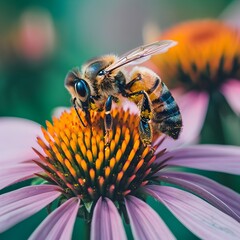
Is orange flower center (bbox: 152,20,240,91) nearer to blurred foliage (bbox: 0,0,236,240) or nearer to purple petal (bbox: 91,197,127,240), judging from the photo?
blurred foliage (bbox: 0,0,236,240)

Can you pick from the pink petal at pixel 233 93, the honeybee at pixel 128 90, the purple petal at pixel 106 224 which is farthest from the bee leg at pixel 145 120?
the pink petal at pixel 233 93

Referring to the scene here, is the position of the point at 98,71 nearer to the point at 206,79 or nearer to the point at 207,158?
the point at 207,158

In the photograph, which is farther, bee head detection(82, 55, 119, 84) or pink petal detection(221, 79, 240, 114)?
pink petal detection(221, 79, 240, 114)

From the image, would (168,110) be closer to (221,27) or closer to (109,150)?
(109,150)

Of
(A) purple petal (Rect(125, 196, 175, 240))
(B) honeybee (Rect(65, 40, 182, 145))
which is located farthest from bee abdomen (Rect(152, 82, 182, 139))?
(A) purple petal (Rect(125, 196, 175, 240))

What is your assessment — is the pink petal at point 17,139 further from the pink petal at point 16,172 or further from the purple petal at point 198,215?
the purple petal at point 198,215

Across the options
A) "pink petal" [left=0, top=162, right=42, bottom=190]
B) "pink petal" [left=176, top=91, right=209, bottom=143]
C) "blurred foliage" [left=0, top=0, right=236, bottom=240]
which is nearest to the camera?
"pink petal" [left=0, top=162, right=42, bottom=190]

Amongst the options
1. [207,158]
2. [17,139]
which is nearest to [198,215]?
[207,158]

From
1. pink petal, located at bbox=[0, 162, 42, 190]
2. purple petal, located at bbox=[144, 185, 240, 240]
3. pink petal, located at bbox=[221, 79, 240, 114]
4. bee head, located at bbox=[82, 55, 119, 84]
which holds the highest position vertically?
bee head, located at bbox=[82, 55, 119, 84]
